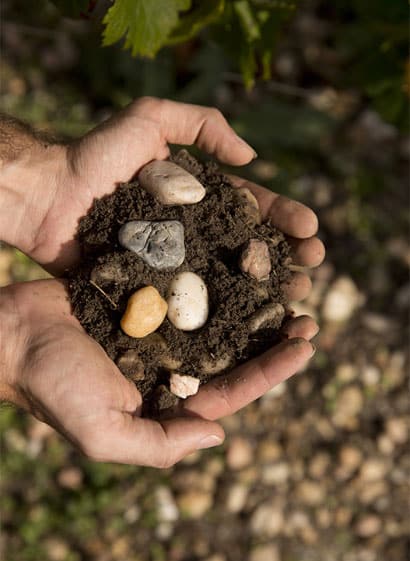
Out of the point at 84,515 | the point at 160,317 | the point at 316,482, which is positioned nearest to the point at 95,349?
the point at 160,317

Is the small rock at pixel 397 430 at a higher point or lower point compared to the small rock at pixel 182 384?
lower

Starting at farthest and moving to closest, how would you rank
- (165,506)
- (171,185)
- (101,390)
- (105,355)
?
(165,506) → (171,185) → (105,355) → (101,390)

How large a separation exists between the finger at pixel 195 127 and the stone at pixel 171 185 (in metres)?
0.19

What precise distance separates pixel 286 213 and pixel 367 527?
1.66m

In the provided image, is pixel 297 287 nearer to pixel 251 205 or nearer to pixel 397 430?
pixel 251 205

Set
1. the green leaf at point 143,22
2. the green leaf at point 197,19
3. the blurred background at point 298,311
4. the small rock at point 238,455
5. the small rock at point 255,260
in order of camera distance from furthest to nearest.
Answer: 1. the small rock at point 238,455
2. the blurred background at point 298,311
3. the green leaf at point 197,19
4. the small rock at point 255,260
5. the green leaf at point 143,22

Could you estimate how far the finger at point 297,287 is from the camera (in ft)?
7.15

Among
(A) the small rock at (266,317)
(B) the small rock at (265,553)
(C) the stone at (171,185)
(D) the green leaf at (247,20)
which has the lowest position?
(B) the small rock at (265,553)

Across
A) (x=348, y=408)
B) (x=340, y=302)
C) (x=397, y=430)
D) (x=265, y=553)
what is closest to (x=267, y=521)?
(x=265, y=553)

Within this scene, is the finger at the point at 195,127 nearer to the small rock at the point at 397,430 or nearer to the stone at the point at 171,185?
the stone at the point at 171,185

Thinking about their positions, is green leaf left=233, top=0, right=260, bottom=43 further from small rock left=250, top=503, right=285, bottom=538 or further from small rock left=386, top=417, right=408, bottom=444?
small rock left=250, top=503, right=285, bottom=538

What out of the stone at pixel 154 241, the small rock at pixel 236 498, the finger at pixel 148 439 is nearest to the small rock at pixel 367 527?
the small rock at pixel 236 498

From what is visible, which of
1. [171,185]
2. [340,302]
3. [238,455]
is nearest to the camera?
[171,185]

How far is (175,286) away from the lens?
2.04 metres
